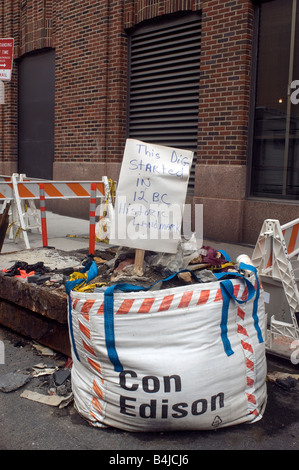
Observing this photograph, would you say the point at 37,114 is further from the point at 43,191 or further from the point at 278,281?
the point at 278,281

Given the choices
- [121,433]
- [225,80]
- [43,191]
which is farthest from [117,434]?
[225,80]

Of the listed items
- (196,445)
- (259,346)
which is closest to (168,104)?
(259,346)

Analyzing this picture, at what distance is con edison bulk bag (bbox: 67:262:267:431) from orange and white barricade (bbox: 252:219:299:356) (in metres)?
1.20

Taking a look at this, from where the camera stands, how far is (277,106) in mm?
7656

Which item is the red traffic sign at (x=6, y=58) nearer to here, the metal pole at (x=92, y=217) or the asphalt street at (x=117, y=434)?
the metal pole at (x=92, y=217)

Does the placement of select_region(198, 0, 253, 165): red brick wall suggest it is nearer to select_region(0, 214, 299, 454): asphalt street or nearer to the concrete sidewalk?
the concrete sidewalk

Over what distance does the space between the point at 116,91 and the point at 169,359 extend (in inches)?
320

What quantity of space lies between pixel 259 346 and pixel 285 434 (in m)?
0.56

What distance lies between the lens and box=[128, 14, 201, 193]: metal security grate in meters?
8.74

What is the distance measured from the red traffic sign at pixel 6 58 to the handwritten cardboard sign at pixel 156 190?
222 inches

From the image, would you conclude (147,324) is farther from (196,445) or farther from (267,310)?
(267,310)

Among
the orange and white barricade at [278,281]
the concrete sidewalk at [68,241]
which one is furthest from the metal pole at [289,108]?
the orange and white barricade at [278,281]

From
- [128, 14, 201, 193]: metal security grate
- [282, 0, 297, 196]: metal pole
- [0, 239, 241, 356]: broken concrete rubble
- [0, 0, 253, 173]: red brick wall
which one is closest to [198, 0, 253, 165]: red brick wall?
[0, 0, 253, 173]: red brick wall

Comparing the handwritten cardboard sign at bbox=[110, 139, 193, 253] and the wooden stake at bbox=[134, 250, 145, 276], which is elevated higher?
the handwritten cardboard sign at bbox=[110, 139, 193, 253]
